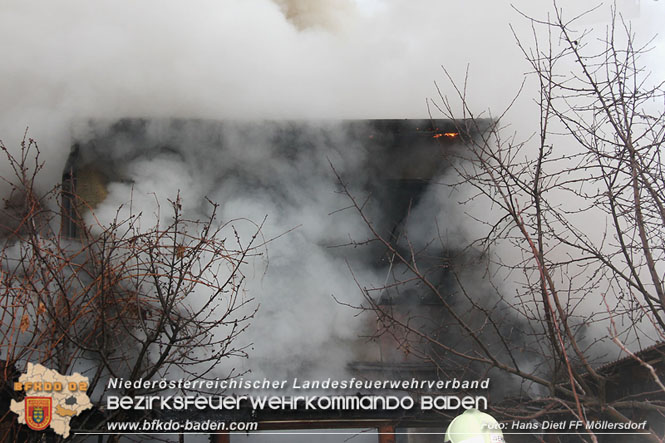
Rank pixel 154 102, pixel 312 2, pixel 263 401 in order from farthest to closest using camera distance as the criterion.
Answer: pixel 312 2, pixel 154 102, pixel 263 401

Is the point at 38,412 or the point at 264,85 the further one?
the point at 264,85

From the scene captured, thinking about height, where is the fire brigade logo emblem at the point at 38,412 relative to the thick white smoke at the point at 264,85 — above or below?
below

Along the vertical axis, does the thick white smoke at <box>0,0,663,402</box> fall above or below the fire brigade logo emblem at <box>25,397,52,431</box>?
above

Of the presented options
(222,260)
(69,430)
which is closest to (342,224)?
(222,260)

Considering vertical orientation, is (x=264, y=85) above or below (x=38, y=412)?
above

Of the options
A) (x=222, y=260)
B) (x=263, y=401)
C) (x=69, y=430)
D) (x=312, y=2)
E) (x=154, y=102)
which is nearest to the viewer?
(x=69, y=430)

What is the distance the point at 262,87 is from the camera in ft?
25.5

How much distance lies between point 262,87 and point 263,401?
4.09 meters

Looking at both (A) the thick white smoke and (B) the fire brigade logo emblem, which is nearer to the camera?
(B) the fire brigade logo emblem

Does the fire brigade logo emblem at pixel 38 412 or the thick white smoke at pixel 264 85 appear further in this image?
the thick white smoke at pixel 264 85

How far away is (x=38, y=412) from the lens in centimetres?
436

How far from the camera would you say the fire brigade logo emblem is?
4.24 m

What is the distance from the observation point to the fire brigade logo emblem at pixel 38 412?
13.9 ft

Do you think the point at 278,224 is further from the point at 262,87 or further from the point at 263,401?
the point at 263,401
